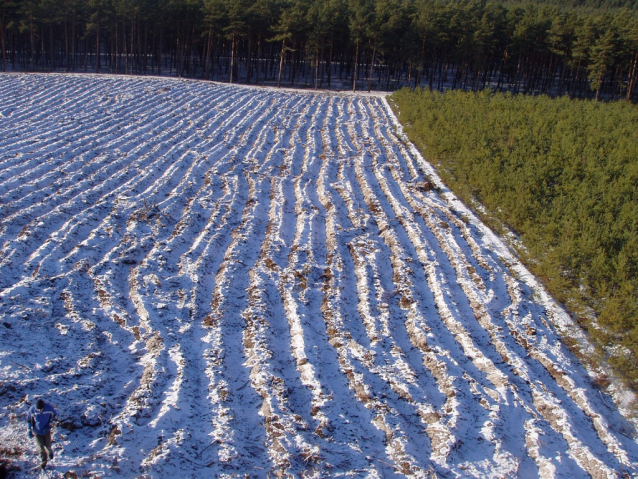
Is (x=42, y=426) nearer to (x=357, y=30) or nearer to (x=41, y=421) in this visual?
(x=41, y=421)

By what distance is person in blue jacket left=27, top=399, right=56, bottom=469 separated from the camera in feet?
12.3

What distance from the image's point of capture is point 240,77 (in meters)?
48.1

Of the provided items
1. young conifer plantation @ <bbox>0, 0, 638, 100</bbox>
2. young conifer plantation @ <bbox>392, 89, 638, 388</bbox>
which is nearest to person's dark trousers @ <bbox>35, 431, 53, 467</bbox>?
young conifer plantation @ <bbox>392, 89, 638, 388</bbox>

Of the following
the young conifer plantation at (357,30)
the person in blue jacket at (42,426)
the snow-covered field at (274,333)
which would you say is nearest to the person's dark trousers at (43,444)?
the person in blue jacket at (42,426)

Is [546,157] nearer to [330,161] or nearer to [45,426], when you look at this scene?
[330,161]

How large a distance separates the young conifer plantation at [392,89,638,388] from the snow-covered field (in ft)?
2.09

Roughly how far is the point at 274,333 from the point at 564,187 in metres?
7.38

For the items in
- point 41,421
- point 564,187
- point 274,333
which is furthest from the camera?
point 564,187

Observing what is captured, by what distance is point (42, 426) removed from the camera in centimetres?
375

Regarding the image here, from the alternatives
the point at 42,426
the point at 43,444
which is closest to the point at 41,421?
the point at 42,426

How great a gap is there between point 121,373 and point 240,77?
155 feet

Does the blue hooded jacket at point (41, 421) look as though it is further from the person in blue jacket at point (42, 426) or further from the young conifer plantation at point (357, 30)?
the young conifer plantation at point (357, 30)

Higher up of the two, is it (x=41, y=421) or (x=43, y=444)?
(x=41, y=421)

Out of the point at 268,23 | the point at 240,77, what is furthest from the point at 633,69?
the point at 240,77
